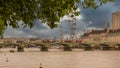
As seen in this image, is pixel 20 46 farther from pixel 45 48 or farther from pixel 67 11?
pixel 67 11

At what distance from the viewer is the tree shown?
15250mm

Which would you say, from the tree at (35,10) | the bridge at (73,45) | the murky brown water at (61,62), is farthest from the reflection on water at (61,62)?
the bridge at (73,45)

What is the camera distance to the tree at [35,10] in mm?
15250

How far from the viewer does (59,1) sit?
15.1 m

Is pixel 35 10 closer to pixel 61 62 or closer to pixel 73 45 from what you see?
pixel 61 62

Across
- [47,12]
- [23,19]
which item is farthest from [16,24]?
[47,12]

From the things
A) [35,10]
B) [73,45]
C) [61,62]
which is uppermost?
[35,10]

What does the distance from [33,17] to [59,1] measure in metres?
1.65

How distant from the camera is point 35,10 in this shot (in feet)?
52.2

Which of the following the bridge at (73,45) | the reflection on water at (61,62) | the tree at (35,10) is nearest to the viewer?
the tree at (35,10)

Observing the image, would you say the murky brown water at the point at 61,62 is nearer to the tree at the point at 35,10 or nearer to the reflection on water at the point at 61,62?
the reflection on water at the point at 61,62

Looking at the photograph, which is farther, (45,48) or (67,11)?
(45,48)

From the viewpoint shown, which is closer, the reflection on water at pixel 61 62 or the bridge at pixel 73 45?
the reflection on water at pixel 61 62

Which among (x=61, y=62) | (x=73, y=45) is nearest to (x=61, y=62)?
(x=61, y=62)
